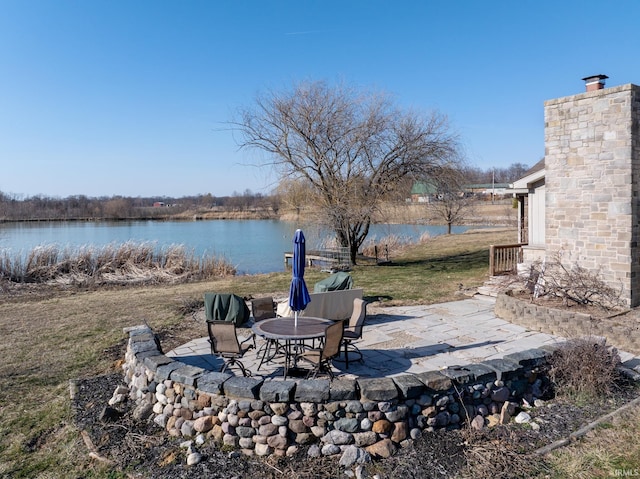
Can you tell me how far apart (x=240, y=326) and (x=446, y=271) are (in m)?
7.99

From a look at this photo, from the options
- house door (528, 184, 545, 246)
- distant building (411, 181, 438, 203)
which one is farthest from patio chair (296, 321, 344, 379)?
distant building (411, 181, 438, 203)

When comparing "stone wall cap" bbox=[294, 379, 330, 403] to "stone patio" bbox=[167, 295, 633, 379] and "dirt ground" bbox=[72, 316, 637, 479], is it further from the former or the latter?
"stone patio" bbox=[167, 295, 633, 379]

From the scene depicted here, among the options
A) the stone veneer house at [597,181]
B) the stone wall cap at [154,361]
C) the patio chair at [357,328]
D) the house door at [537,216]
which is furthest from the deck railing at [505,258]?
the stone wall cap at [154,361]

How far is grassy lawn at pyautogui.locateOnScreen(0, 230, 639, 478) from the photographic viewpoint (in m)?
4.07

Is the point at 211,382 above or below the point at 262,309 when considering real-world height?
below

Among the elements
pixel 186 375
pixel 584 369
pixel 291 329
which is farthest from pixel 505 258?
pixel 186 375

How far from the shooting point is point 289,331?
16.8 ft

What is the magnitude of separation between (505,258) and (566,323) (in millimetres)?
4956

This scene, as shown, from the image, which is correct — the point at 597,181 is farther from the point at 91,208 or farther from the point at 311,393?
the point at 91,208

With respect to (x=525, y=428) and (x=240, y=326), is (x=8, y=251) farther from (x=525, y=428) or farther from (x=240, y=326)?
(x=525, y=428)

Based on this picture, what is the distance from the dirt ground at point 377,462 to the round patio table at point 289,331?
4.02ft

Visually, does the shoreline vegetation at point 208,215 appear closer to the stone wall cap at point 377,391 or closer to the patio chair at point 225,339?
the patio chair at point 225,339

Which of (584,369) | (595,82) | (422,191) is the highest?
(595,82)

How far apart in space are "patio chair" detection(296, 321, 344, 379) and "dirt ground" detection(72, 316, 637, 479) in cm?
113
